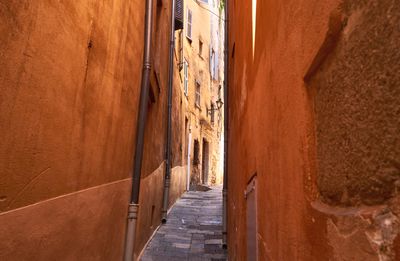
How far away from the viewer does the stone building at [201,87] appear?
14.9 meters

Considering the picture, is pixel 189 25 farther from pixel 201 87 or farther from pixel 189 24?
pixel 201 87

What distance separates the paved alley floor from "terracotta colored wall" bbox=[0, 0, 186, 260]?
6.61 ft

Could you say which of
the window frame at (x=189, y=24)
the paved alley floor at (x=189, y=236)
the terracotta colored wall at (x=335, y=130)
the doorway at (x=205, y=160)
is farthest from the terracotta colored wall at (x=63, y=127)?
the doorway at (x=205, y=160)

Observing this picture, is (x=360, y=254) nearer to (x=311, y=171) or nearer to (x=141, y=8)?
(x=311, y=171)

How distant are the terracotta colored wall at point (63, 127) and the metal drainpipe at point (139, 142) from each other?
17cm

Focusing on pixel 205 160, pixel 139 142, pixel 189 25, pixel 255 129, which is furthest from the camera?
pixel 205 160

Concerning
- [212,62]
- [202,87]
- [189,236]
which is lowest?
[189,236]

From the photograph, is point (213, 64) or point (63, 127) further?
point (213, 64)

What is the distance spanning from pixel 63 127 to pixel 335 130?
189cm

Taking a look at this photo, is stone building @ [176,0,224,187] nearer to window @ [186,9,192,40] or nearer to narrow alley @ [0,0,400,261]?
window @ [186,9,192,40]

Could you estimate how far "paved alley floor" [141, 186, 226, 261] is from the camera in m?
5.95

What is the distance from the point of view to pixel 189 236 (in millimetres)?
7094

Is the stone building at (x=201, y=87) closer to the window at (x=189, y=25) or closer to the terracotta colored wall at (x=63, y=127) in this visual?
the window at (x=189, y=25)

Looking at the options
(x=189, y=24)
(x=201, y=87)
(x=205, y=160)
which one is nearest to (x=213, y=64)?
(x=201, y=87)
